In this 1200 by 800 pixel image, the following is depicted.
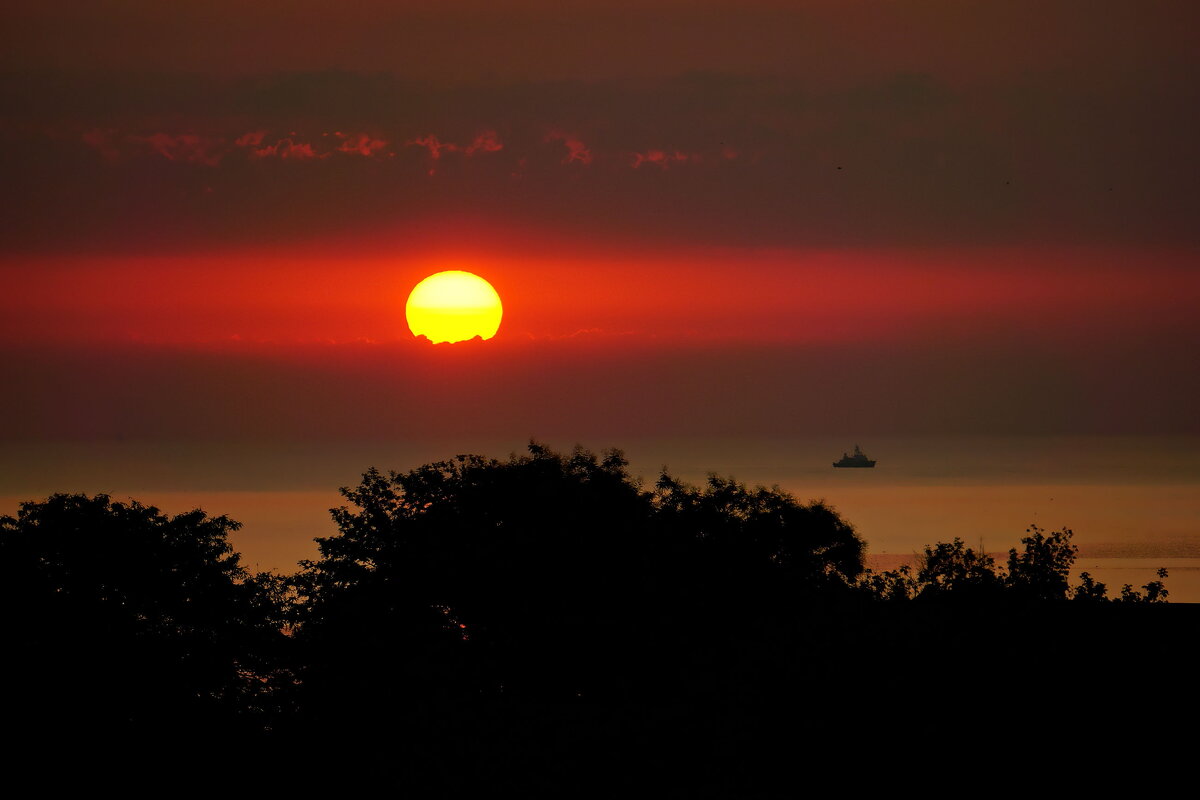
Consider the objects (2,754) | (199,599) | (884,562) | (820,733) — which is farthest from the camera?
(884,562)

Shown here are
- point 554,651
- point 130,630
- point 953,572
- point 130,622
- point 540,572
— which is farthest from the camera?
point 953,572

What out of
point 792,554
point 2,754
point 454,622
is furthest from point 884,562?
point 2,754

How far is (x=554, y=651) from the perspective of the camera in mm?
39750

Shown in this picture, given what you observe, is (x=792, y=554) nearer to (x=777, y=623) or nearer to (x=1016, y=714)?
(x=777, y=623)

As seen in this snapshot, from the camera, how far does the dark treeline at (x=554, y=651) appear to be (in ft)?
84.5

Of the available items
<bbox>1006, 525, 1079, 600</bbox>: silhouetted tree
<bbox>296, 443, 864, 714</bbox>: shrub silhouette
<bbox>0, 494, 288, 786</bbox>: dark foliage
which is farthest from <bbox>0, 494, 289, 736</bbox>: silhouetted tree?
<bbox>1006, 525, 1079, 600</bbox>: silhouetted tree

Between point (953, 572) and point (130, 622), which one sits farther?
point (953, 572)

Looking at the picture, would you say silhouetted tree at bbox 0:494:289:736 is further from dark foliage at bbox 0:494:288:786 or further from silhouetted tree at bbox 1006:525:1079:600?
silhouetted tree at bbox 1006:525:1079:600

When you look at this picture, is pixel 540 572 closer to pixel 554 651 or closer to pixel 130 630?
pixel 554 651

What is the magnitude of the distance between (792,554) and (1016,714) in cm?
2287

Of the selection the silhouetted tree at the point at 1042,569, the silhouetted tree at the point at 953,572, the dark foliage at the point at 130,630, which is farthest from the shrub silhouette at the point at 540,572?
the silhouetted tree at the point at 1042,569

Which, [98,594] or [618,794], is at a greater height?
[98,594]

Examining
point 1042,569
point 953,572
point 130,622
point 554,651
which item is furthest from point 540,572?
point 1042,569

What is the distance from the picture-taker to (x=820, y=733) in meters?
25.3
